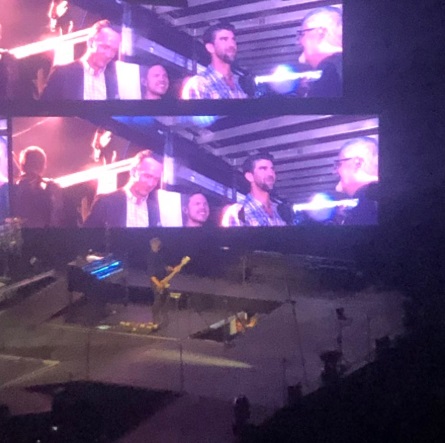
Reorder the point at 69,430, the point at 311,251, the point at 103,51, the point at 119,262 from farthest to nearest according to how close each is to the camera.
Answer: the point at 311,251 → the point at 103,51 → the point at 119,262 → the point at 69,430

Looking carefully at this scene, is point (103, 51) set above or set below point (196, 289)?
above

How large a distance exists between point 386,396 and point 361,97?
5260 mm

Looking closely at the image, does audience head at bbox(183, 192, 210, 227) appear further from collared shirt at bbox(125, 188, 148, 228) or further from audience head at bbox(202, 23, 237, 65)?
audience head at bbox(202, 23, 237, 65)

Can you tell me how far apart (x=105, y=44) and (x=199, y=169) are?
165 centimetres

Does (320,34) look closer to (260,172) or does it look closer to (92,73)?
(260,172)

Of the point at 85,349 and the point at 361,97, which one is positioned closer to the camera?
the point at 85,349

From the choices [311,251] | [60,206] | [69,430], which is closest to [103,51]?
[60,206]

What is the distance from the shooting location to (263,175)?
927 centimetres

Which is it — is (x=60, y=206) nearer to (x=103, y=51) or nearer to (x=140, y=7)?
(x=103, y=51)

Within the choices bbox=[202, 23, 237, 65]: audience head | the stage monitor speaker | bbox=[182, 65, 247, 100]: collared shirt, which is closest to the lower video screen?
bbox=[182, 65, 247, 100]: collared shirt

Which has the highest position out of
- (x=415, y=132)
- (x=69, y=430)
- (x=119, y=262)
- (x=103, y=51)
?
(x=103, y=51)

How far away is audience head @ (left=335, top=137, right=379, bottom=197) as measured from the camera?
30.3ft

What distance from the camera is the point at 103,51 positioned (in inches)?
356

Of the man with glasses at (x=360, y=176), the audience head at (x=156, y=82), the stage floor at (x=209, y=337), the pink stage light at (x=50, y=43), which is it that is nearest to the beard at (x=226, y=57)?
the audience head at (x=156, y=82)
